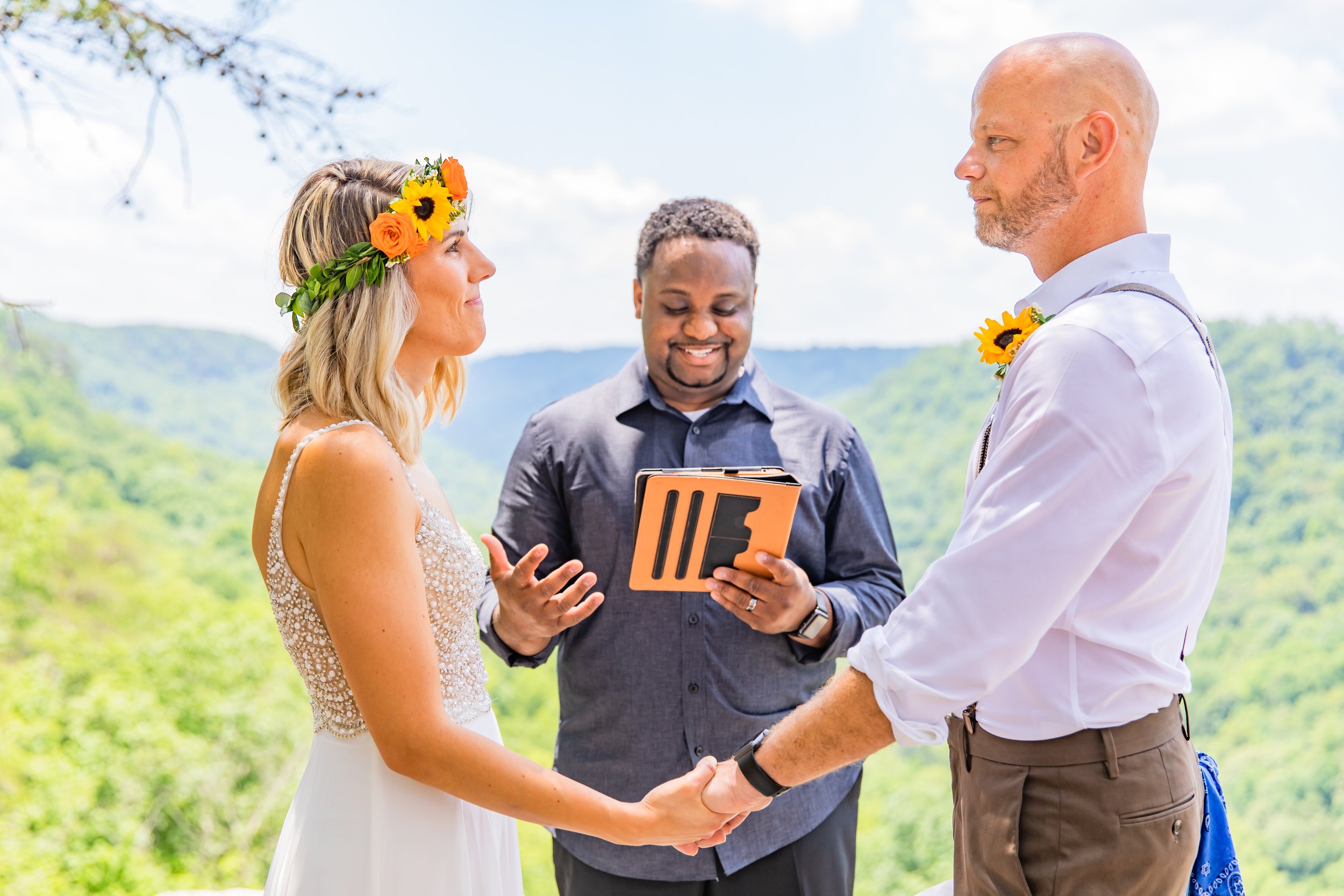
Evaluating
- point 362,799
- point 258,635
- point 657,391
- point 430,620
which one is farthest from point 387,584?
point 258,635

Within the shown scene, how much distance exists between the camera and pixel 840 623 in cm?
237

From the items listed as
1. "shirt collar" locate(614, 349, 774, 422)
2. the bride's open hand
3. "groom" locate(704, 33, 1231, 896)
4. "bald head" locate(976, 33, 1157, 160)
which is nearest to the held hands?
the bride's open hand

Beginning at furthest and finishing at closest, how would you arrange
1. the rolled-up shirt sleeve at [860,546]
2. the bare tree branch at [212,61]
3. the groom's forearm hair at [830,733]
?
the bare tree branch at [212,61] → the rolled-up shirt sleeve at [860,546] → the groom's forearm hair at [830,733]

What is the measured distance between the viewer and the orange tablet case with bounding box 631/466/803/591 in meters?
1.98

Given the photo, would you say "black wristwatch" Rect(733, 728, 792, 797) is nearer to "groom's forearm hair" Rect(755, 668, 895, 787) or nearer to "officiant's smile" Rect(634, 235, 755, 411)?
"groom's forearm hair" Rect(755, 668, 895, 787)

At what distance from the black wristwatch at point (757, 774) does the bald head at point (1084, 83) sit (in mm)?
1181

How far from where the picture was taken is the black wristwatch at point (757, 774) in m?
1.80

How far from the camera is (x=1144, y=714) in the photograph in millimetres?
1520

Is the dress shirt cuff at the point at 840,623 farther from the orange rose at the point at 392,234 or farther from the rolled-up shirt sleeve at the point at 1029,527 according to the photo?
the orange rose at the point at 392,234

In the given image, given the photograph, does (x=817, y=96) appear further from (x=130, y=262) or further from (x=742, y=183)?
(x=130, y=262)

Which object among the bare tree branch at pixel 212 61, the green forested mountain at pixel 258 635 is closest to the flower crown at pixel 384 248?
the bare tree branch at pixel 212 61

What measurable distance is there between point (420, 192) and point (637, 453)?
94 centimetres

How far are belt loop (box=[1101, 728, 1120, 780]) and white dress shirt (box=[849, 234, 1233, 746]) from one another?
2 cm

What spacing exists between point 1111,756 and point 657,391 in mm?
1508
